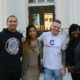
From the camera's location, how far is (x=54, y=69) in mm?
4871

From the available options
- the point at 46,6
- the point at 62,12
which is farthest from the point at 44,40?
the point at 46,6

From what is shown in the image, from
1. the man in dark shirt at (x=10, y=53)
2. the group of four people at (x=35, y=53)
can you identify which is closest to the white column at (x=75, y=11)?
the group of four people at (x=35, y=53)

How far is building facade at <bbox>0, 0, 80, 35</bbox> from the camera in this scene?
9.98m

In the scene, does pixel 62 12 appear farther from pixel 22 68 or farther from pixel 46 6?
pixel 22 68

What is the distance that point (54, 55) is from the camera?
4836 mm

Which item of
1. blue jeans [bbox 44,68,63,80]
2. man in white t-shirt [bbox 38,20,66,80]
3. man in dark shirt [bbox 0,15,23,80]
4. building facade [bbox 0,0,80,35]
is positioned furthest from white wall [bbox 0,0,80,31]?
man in dark shirt [bbox 0,15,23,80]

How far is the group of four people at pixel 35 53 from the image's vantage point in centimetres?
446

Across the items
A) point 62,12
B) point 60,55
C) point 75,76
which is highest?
point 62,12

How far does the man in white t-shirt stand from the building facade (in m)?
4.88

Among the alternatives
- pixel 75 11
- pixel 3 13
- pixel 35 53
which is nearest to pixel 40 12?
pixel 3 13

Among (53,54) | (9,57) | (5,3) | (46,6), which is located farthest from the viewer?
(46,6)

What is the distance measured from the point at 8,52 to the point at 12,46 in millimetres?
127

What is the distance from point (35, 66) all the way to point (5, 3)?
5.90m

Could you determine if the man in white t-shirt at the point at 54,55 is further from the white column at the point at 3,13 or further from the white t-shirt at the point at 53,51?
the white column at the point at 3,13
